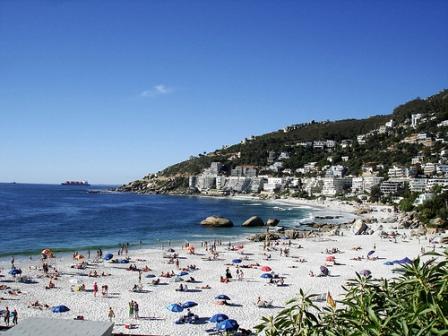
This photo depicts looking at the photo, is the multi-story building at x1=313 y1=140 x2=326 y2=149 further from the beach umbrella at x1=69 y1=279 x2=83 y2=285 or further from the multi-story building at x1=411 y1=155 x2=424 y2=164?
the beach umbrella at x1=69 y1=279 x2=83 y2=285

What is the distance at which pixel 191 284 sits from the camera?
97.7ft

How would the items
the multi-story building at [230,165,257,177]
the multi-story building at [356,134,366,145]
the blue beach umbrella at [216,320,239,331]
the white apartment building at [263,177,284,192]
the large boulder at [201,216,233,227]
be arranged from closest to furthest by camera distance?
the blue beach umbrella at [216,320,239,331], the large boulder at [201,216,233,227], the white apartment building at [263,177,284,192], the multi-story building at [356,134,366,145], the multi-story building at [230,165,257,177]

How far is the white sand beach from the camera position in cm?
2288

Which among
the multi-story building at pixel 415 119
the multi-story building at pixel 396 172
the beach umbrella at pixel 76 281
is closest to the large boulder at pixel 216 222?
the beach umbrella at pixel 76 281

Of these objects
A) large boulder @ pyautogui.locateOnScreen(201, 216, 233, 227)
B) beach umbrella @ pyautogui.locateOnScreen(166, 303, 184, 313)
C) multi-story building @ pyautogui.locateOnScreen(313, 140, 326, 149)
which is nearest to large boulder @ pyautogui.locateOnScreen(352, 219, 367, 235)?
large boulder @ pyautogui.locateOnScreen(201, 216, 233, 227)

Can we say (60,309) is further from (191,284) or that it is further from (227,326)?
(191,284)

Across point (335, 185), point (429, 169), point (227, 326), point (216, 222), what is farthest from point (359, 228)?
point (335, 185)

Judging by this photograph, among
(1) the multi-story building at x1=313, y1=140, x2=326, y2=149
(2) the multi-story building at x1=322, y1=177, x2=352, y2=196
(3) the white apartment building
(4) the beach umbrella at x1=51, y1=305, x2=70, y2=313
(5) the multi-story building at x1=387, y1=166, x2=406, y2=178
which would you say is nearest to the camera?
(4) the beach umbrella at x1=51, y1=305, x2=70, y2=313

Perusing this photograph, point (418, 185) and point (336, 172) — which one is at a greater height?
point (336, 172)

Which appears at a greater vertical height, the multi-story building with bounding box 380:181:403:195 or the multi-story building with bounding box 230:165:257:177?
the multi-story building with bounding box 230:165:257:177

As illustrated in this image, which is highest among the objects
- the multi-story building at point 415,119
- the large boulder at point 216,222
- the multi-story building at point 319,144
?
the multi-story building at point 415,119

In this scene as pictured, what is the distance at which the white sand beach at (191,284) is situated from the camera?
22875 mm

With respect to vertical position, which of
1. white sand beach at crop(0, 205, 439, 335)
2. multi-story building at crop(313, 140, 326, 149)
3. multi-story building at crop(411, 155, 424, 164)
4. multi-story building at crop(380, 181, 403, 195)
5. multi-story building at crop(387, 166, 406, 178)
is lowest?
white sand beach at crop(0, 205, 439, 335)

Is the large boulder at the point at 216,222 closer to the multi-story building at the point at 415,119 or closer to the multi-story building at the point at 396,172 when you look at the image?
the multi-story building at the point at 396,172
